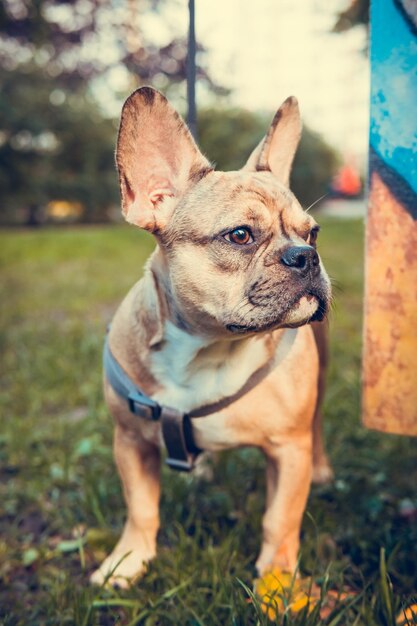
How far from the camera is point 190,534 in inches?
97.8

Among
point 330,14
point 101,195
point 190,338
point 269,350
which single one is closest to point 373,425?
point 269,350

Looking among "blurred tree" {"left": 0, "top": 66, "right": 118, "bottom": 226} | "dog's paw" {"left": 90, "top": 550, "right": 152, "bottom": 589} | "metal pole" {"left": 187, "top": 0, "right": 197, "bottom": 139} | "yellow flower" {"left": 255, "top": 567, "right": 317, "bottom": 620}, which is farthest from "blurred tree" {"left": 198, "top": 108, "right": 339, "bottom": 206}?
"yellow flower" {"left": 255, "top": 567, "right": 317, "bottom": 620}

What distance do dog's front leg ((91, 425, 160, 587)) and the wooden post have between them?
0.87 m

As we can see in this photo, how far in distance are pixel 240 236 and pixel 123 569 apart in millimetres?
1336

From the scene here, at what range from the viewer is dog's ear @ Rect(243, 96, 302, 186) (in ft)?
7.23

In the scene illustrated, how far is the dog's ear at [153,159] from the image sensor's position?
1.91 m

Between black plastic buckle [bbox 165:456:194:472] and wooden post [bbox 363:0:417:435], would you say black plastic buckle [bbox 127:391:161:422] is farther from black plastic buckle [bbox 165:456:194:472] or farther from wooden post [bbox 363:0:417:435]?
wooden post [bbox 363:0:417:435]

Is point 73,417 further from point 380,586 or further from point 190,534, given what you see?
point 380,586

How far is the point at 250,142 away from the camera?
14422 millimetres

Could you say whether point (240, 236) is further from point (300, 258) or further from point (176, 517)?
point (176, 517)

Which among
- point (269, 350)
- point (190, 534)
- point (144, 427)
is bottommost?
point (190, 534)

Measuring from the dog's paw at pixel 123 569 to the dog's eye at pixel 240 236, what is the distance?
1211 millimetres

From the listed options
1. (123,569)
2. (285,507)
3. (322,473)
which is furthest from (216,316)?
(322,473)

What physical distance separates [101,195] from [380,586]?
15683mm
